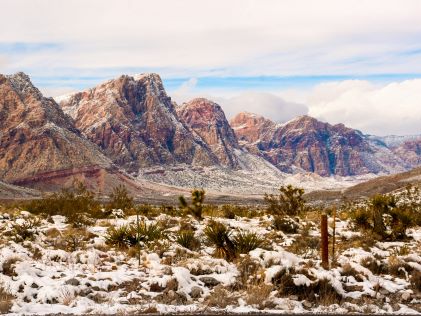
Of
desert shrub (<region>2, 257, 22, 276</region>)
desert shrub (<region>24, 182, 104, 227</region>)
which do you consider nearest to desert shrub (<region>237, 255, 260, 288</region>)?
desert shrub (<region>2, 257, 22, 276</region>)

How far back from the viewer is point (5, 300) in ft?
29.1

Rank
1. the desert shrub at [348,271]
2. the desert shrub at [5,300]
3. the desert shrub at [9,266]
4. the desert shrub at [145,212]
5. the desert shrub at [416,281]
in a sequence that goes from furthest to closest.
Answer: the desert shrub at [145,212] → the desert shrub at [348,271] → the desert shrub at [9,266] → the desert shrub at [416,281] → the desert shrub at [5,300]

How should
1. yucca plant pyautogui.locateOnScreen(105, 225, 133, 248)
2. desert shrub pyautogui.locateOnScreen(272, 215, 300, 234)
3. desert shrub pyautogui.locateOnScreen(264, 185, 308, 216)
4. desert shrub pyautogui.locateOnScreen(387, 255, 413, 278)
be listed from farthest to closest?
1. desert shrub pyautogui.locateOnScreen(264, 185, 308, 216)
2. desert shrub pyautogui.locateOnScreen(272, 215, 300, 234)
3. yucca plant pyautogui.locateOnScreen(105, 225, 133, 248)
4. desert shrub pyautogui.locateOnScreen(387, 255, 413, 278)

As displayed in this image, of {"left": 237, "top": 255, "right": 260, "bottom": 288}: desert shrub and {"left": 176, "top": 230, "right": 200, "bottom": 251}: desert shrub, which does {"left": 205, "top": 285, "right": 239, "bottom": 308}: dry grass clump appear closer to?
{"left": 237, "top": 255, "right": 260, "bottom": 288}: desert shrub

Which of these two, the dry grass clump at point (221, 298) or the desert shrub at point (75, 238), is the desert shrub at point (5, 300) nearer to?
the dry grass clump at point (221, 298)

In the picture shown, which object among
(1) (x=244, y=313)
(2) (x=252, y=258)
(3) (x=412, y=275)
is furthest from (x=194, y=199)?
(1) (x=244, y=313)

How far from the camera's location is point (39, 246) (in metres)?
14.1

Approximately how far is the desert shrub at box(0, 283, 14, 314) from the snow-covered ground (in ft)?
0.29

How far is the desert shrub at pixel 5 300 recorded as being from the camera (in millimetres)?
8492

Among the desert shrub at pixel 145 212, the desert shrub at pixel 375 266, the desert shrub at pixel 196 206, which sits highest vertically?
the desert shrub at pixel 196 206

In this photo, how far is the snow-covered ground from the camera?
355 inches

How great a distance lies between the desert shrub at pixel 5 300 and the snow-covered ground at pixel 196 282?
0.29 feet

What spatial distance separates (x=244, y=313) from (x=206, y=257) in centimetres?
480

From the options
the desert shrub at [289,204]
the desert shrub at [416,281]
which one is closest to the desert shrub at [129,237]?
the desert shrub at [416,281]
